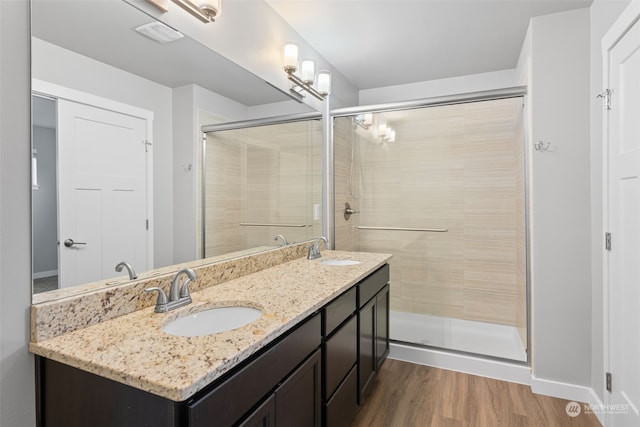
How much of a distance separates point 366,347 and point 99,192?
5.12ft

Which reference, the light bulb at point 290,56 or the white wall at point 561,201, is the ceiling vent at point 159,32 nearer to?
the light bulb at point 290,56

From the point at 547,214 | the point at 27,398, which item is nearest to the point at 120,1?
the point at 27,398

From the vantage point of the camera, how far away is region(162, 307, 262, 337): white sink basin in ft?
3.90

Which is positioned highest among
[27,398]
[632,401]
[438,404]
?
[27,398]

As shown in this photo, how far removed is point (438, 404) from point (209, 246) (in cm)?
170

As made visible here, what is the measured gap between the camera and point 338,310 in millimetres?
1548

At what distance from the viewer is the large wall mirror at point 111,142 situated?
100 centimetres

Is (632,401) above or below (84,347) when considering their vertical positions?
below

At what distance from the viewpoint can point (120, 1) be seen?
121 centimetres

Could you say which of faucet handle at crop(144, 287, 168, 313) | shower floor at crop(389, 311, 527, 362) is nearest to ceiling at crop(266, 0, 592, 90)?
faucet handle at crop(144, 287, 168, 313)

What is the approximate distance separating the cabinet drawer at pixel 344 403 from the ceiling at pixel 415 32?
7.10 feet

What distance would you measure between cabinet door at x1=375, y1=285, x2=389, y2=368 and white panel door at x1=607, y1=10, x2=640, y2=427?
123cm

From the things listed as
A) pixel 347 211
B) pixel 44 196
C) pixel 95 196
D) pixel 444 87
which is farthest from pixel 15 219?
pixel 444 87

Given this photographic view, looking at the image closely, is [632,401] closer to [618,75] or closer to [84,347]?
[618,75]
